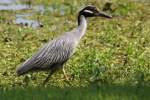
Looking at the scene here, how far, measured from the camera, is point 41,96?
29.6ft

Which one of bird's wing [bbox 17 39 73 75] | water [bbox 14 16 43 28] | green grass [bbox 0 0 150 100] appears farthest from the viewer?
water [bbox 14 16 43 28]

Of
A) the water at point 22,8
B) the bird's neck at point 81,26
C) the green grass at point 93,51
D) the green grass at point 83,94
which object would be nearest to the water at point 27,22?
the water at point 22,8

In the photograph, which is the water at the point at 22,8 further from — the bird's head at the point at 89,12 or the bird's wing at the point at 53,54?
the bird's wing at the point at 53,54

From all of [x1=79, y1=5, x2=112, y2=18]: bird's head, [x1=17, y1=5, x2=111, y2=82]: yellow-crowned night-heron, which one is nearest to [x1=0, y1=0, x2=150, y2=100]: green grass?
[x1=17, y1=5, x2=111, y2=82]: yellow-crowned night-heron

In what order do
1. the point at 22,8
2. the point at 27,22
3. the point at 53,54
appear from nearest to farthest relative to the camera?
the point at 53,54 < the point at 27,22 < the point at 22,8

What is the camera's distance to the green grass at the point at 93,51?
10694 millimetres

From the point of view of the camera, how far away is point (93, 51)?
15.0 m

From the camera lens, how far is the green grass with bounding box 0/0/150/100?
10.7 m

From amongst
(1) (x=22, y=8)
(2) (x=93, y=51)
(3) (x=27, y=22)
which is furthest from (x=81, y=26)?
(1) (x=22, y=8)

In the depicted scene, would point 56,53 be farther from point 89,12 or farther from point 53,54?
point 89,12

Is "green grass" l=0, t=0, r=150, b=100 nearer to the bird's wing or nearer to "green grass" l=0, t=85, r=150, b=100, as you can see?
"green grass" l=0, t=85, r=150, b=100

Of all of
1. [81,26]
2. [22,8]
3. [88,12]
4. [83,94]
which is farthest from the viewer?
[22,8]

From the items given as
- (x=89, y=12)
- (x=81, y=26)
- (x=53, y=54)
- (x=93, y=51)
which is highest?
(x=89, y=12)

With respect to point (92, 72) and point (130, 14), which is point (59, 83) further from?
point (130, 14)
